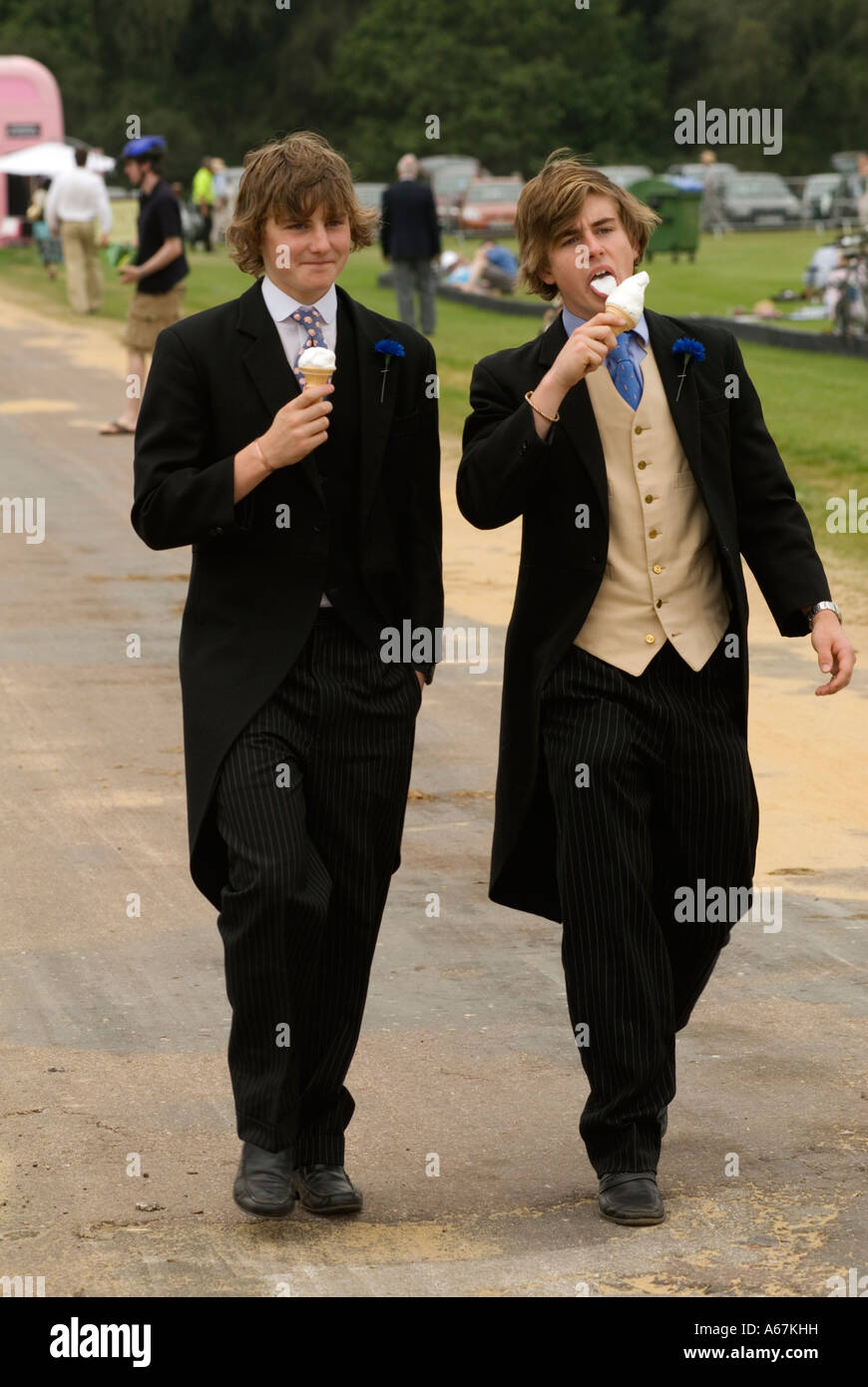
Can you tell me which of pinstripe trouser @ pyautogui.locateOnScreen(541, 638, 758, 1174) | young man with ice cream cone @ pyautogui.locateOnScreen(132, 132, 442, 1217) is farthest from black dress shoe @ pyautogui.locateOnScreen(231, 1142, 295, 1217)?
pinstripe trouser @ pyautogui.locateOnScreen(541, 638, 758, 1174)

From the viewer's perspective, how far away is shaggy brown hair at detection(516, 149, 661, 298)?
423 centimetres

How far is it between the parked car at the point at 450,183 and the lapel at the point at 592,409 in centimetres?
4563

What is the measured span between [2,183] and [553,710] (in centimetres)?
4514

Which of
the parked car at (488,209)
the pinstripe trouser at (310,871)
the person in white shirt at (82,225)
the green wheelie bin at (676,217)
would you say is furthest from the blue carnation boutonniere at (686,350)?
the parked car at (488,209)

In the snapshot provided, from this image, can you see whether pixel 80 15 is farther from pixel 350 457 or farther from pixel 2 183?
pixel 350 457

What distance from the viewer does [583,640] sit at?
14.3 feet

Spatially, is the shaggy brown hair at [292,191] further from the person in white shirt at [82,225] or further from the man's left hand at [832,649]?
the person in white shirt at [82,225]

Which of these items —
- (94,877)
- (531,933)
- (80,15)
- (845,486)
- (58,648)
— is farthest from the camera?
(80,15)

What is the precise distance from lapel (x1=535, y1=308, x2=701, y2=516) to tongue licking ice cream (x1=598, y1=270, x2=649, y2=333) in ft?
0.79

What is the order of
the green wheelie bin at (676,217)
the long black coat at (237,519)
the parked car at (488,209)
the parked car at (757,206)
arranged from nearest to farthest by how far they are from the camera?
the long black coat at (237,519) < the green wheelie bin at (676,217) < the parked car at (488,209) < the parked car at (757,206)

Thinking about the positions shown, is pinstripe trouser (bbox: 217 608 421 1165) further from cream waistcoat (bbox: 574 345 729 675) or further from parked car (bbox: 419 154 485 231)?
parked car (bbox: 419 154 485 231)

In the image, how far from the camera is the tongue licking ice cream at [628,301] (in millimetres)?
4070

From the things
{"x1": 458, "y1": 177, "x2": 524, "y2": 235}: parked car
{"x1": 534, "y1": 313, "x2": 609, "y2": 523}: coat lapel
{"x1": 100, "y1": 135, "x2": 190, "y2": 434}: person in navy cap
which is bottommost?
{"x1": 458, "y1": 177, "x2": 524, "y2": 235}: parked car
